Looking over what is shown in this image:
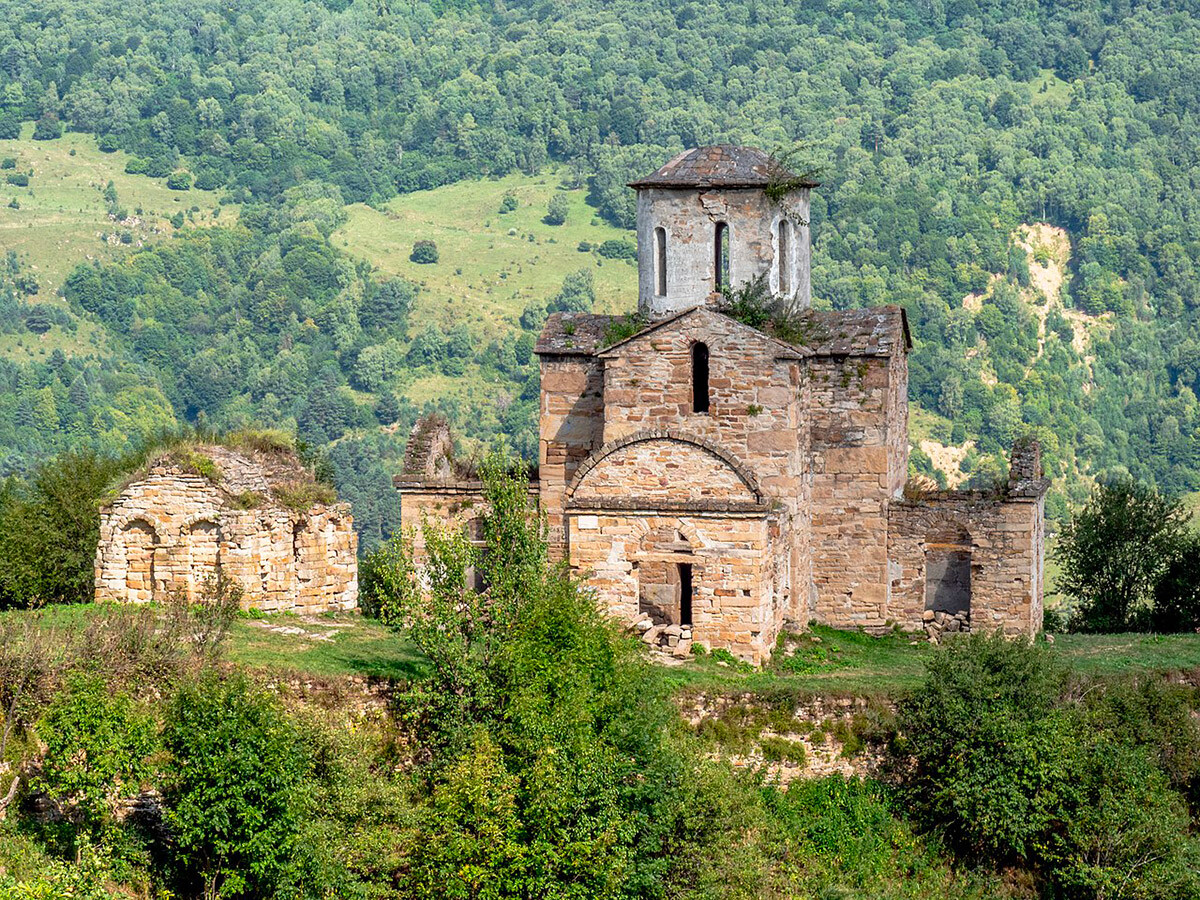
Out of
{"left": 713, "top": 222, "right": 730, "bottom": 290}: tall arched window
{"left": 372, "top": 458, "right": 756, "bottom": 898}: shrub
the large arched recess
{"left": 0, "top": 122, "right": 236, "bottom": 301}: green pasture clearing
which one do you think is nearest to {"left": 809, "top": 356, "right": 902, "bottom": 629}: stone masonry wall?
{"left": 713, "top": 222, "right": 730, "bottom": 290}: tall arched window

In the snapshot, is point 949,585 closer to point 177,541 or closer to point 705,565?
point 705,565

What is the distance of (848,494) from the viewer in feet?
103

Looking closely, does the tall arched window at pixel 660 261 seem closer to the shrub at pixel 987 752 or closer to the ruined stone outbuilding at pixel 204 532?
the ruined stone outbuilding at pixel 204 532

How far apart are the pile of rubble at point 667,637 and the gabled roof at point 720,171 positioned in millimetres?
7723

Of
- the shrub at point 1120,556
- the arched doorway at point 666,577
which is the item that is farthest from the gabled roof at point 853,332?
the shrub at point 1120,556

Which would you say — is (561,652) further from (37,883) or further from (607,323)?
(607,323)

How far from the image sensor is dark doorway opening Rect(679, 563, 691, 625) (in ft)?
93.2

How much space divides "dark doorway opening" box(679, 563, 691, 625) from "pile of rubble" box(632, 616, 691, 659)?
0.24 metres

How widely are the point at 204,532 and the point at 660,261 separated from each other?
8.60 meters

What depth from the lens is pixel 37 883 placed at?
20250 millimetres

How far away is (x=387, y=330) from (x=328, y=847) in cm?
7636

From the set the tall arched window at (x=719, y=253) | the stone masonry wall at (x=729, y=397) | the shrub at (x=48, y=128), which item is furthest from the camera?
the shrub at (x=48, y=128)

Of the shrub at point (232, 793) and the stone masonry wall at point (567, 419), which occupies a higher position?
the stone masonry wall at point (567, 419)

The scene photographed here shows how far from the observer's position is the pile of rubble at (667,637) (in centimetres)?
2809
